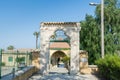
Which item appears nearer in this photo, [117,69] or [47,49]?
[117,69]

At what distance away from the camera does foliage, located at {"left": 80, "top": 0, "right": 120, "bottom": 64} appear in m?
30.1

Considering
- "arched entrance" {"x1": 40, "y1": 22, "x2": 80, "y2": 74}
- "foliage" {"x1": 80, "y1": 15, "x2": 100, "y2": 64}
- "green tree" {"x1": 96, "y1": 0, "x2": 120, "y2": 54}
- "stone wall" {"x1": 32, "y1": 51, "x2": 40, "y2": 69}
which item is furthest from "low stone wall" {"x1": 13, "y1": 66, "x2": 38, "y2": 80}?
"green tree" {"x1": 96, "y1": 0, "x2": 120, "y2": 54}

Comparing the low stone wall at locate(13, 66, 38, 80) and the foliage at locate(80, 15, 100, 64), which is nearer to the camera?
the low stone wall at locate(13, 66, 38, 80)

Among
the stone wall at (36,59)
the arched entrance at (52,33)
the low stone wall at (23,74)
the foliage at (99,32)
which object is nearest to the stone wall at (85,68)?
the arched entrance at (52,33)

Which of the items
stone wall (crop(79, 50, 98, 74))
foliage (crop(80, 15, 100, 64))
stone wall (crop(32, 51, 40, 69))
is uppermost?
foliage (crop(80, 15, 100, 64))

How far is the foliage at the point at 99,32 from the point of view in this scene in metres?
30.1

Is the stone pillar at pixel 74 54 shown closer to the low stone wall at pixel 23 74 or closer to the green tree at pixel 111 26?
the low stone wall at pixel 23 74

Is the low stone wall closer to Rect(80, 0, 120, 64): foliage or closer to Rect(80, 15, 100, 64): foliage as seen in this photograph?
Rect(80, 15, 100, 64): foliage

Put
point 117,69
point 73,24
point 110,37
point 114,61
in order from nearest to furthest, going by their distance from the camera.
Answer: point 117,69 → point 114,61 → point 73,24 → point 110,37

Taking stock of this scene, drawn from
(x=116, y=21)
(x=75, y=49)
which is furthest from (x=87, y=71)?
(x=116, y=21)

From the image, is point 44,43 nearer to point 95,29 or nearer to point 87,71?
point 87,71

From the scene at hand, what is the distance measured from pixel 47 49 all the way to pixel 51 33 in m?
1.55

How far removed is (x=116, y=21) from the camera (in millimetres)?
30859

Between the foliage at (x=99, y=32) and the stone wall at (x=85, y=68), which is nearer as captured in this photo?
the stone wall at (x=85, y=68)
